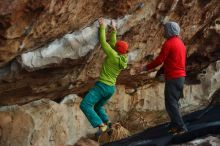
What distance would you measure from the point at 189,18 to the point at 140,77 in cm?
190

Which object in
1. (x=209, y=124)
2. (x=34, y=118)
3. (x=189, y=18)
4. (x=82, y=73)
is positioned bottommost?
(x=209, y=124)

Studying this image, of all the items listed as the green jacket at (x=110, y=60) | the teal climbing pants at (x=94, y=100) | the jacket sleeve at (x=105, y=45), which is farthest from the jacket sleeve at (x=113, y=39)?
the teal climbing pants at (x=94, y=100)

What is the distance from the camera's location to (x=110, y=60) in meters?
9.27

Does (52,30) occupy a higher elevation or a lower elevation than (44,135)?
higher

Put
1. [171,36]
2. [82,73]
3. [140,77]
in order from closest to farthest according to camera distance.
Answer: [171,36], [82,73], [140,77]

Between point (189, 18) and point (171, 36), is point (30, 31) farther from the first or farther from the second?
point (189, 18)

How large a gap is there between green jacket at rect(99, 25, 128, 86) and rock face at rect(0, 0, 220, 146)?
0.85 feet

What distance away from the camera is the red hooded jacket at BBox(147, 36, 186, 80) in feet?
29.1

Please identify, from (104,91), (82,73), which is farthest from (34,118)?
(104,91)

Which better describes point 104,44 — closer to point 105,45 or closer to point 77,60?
point 105,45

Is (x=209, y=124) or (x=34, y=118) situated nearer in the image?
(x=209, y=124)

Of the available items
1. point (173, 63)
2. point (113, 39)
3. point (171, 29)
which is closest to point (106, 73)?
point (113, 39)

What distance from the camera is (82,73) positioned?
10.4m

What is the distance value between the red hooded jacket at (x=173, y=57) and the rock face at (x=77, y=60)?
1.13 meters
